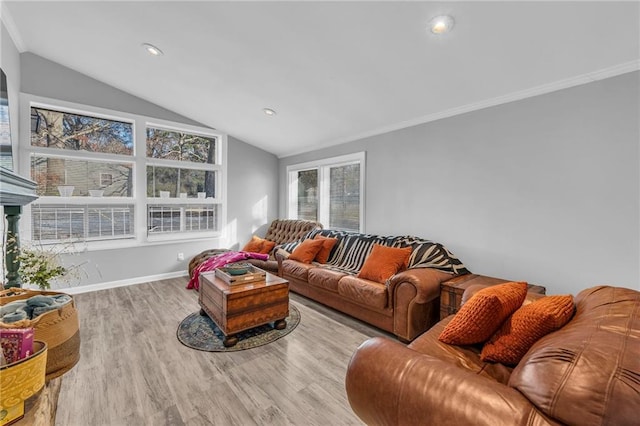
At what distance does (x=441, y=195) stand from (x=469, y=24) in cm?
170

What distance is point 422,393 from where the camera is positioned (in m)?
0.94

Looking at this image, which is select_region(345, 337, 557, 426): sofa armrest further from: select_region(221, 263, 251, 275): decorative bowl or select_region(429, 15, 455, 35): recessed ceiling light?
select_region(429, 15, 455, 35): recessed ceiling light

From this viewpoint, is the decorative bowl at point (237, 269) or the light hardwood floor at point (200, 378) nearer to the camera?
the light hardwood floor at point (200, 378)

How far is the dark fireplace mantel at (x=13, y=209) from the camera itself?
1430 mm

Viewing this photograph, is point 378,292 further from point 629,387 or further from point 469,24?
point 469,24

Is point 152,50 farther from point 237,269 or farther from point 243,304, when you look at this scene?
Result: point 243,304

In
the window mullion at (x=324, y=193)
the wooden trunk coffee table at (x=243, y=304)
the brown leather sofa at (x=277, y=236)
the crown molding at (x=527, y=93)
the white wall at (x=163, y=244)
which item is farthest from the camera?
the window mullion at (x=324, y=193)

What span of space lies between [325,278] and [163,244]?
2.89m

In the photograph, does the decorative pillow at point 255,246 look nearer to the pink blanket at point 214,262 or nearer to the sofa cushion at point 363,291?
the pink blanket at point 214,262

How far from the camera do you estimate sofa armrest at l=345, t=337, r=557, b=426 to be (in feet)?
2.65

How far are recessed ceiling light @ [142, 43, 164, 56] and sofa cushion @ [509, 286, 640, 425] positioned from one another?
3826 millimetres

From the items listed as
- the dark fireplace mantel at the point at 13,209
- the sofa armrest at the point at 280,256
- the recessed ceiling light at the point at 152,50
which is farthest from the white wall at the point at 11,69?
the sofa armrest at the point at 280,256

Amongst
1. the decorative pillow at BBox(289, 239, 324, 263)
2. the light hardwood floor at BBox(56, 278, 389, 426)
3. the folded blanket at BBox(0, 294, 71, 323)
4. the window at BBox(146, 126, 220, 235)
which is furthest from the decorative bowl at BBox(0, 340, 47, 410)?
the window at BBox(146, 126, 220, 235)

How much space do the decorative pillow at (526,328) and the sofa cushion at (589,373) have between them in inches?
5.4
